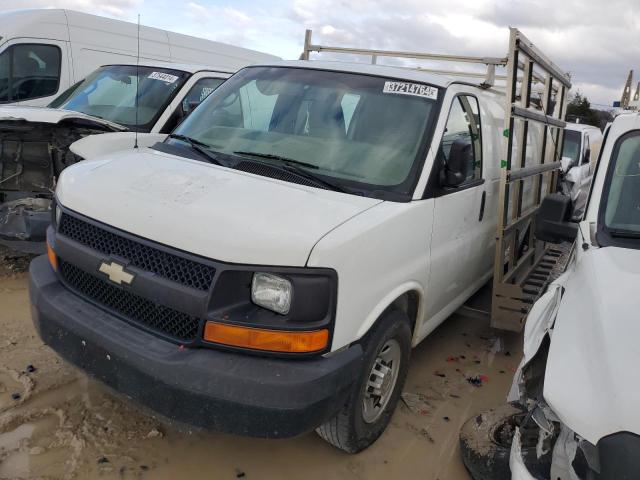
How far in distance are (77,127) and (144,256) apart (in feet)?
11.0

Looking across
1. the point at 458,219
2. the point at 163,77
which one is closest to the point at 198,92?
the point at 163,77

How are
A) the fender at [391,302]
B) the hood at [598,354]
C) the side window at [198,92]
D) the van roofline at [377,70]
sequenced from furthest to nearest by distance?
the side window at [198,92], the van roofline at [377,70], the fender at [391,302], the hood at [598,354]

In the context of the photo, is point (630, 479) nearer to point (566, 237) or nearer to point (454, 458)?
point (454, 458)

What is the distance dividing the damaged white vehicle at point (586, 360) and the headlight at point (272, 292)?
3.58ft

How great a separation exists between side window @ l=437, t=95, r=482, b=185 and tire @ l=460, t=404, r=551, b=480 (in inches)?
57.0

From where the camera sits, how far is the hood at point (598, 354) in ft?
6.13

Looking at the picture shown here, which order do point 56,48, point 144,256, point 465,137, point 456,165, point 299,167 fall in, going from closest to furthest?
point 144,256, point 299,167, point 456,165, point 465,137, point 56,48

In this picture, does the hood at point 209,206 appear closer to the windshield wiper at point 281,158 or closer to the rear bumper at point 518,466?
the windshield wiper at point 281,158

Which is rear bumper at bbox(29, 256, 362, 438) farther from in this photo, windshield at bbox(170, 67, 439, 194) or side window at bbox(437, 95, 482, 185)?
side window at bbox(437, 95, 482, 185)

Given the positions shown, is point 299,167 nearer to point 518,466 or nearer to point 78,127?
point 518,466

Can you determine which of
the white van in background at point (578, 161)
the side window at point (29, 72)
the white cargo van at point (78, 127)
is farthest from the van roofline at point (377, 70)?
the side window at point (29, 72)

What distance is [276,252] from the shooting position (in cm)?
244

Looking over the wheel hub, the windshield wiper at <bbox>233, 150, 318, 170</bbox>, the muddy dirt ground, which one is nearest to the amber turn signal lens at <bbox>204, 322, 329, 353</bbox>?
the muddy dirt ground

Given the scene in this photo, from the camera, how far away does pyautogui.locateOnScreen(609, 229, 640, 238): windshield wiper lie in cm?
298
